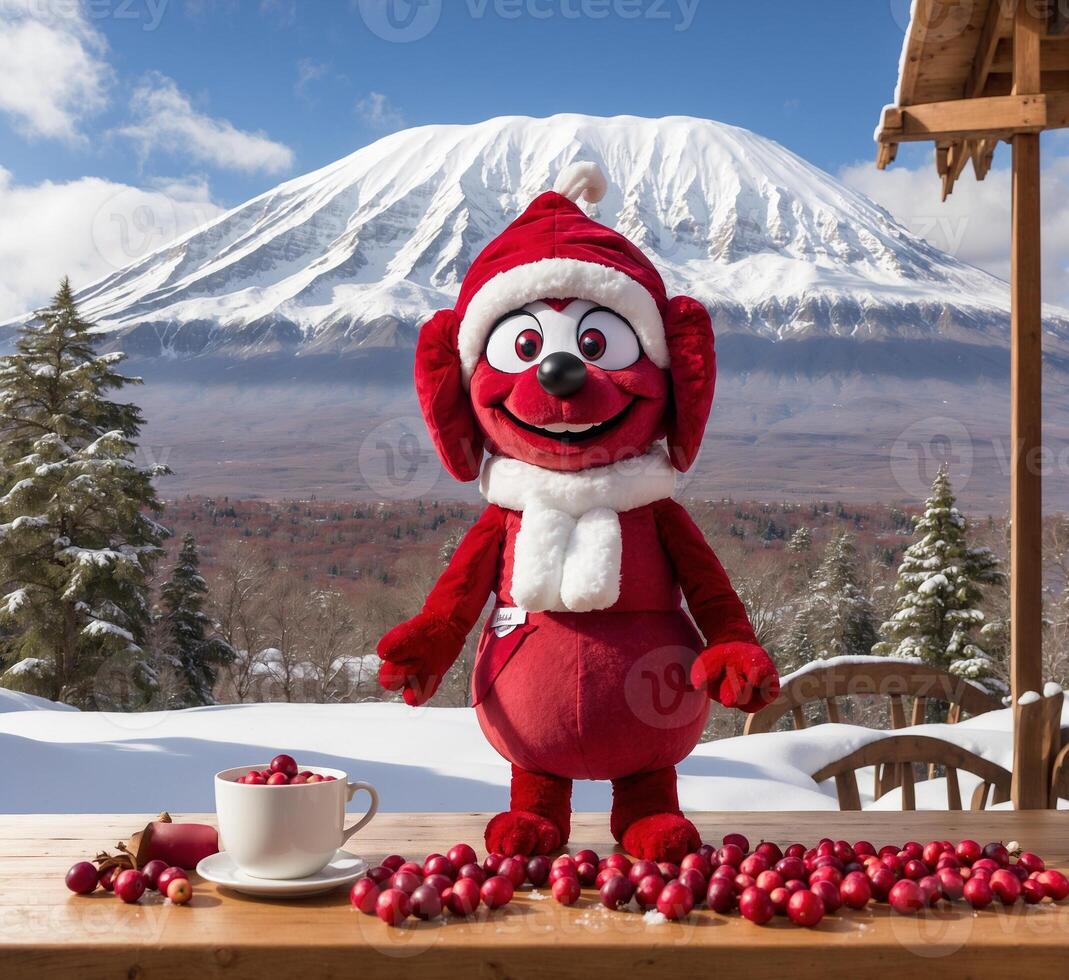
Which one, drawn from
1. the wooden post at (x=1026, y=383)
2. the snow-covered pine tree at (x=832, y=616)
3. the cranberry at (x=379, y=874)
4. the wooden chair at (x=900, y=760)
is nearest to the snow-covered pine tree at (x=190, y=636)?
the snow-covered pine tree at (x=832, y=616)

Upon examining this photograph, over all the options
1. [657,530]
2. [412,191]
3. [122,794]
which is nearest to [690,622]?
[657,530]

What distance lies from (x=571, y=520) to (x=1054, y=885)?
575 millimetres

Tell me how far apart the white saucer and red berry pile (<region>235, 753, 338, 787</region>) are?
0.08m

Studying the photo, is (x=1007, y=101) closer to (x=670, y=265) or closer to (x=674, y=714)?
(x=674, y=714)

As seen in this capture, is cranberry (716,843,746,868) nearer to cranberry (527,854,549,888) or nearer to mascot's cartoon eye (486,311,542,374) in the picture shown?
cranberry (527,854,549,888)

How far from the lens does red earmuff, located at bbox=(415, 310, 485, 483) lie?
4.10 ft

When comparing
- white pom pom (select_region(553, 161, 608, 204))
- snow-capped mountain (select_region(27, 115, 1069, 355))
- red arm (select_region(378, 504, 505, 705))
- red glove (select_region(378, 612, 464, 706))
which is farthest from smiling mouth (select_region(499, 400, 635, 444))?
snow-capped mountain (select_region(27, 115, 1069, 355))

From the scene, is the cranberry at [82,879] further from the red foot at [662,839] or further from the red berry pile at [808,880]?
the red foot at [662,839]

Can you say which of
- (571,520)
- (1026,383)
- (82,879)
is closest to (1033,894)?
(571,520)

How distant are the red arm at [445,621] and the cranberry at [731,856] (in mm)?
337

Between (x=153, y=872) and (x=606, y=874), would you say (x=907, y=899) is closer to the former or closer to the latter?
(x=606, y=874)

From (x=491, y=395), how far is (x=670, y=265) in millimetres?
45337

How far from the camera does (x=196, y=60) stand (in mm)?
47781

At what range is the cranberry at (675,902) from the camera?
0.87m
